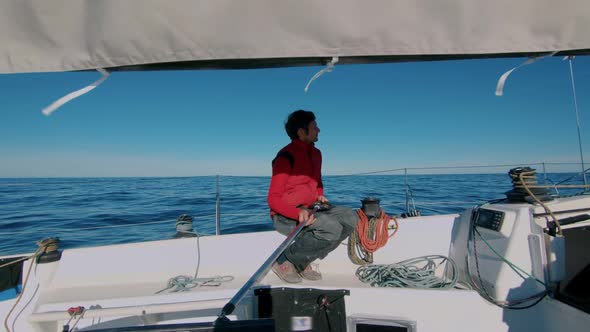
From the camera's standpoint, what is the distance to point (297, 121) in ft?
8.13

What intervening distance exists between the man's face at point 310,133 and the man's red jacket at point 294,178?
0.04 metres

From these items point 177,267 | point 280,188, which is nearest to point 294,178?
point 280,188

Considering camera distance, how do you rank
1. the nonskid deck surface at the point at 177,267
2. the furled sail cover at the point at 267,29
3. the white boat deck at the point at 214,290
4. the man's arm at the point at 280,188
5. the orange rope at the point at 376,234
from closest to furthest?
the furled sail cover at the point at 267,29
the white boat deck at the point at 214,290
the nonskid deck surface at the point at 177,267
the man's arm at the point at 280,188
the orange rope at the point at 376,234

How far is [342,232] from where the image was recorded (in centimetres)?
248

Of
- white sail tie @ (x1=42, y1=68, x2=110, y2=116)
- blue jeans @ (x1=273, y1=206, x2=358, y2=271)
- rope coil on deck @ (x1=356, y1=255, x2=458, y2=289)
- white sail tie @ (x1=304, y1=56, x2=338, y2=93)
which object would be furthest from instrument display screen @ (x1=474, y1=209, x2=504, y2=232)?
white sail tie @ (x1=42, y1=68, x2=110, y2=116)

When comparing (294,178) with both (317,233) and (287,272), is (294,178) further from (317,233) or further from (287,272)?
(287,272)

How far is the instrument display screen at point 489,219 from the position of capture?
7.43 feet

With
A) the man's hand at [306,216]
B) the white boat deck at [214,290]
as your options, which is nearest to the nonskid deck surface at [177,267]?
the white boat deck at [214,290]

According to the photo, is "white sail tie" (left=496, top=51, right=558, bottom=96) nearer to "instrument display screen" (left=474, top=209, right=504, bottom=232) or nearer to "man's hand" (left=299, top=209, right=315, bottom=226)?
"man's hand" (left=299, top=209, right=315, bottom=226)

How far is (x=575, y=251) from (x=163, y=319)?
103 inches

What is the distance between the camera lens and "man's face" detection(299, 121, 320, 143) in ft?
8.09

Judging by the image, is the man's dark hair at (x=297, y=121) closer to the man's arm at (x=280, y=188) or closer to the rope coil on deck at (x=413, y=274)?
the man's arm at (x=280, y=188)

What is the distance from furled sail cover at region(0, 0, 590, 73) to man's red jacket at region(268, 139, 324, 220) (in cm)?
135

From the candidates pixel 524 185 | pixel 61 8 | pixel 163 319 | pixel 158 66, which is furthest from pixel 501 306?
pixel 61 8
